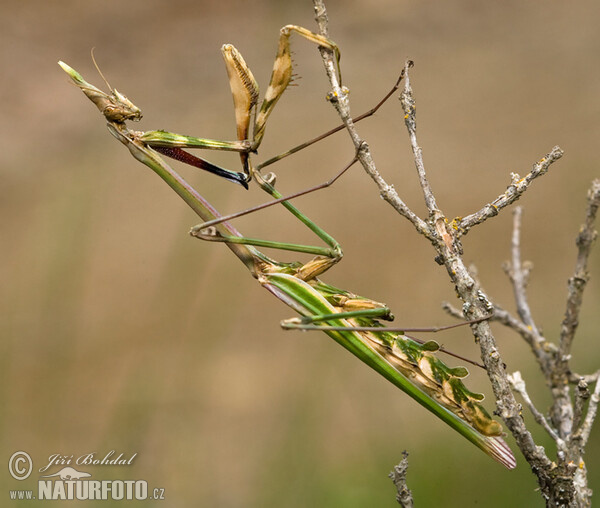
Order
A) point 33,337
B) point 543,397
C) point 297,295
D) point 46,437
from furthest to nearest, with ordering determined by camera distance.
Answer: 1. point 33,337
2. point 46,437
3. point 543,397
4. point 297,295

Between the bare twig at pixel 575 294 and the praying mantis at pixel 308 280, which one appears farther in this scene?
the bare twig at pixel 575 294

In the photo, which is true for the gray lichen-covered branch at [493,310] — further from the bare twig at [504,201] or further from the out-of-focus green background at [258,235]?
the out-of-focus green background at [258,235]

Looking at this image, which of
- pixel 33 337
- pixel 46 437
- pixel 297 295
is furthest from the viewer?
pixel 33 337

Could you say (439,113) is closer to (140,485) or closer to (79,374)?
(79,374)

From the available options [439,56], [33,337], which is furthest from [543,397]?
[439,56]

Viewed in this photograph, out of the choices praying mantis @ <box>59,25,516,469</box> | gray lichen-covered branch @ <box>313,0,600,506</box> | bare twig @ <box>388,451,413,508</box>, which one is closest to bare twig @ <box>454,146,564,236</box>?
gray lichen-covered branch @ <box>313,0,600,506</box>

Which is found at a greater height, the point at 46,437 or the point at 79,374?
the point at 79,374

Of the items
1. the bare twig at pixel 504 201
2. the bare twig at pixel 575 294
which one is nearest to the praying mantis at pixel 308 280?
the bare twig at pixel 504 201
